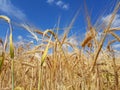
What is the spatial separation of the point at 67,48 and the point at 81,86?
40 cm

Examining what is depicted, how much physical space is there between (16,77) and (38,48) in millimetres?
1542

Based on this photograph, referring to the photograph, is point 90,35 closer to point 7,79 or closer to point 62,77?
point 62,77

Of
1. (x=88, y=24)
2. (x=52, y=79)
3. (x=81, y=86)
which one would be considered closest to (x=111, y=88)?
(x=81, y=86)

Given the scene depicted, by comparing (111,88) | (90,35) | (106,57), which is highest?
(90,35)

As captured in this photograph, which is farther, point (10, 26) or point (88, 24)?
point (88, 24)

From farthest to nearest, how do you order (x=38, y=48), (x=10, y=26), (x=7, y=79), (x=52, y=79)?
(x=7, y=79), (x=38, y=48), (x=52, y=79), (x=10, y=26)

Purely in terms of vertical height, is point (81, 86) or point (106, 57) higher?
point (106, 57)

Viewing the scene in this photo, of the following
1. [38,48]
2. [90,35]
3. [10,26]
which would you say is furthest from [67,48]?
[10,26]

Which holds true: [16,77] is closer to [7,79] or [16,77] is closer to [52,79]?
[7,79]

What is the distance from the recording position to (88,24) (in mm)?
1867

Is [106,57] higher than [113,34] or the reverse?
the reverse

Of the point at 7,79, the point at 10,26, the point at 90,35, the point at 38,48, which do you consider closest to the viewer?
the point at 10,26

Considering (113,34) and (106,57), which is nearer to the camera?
(113,34)

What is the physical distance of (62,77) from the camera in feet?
7.13
